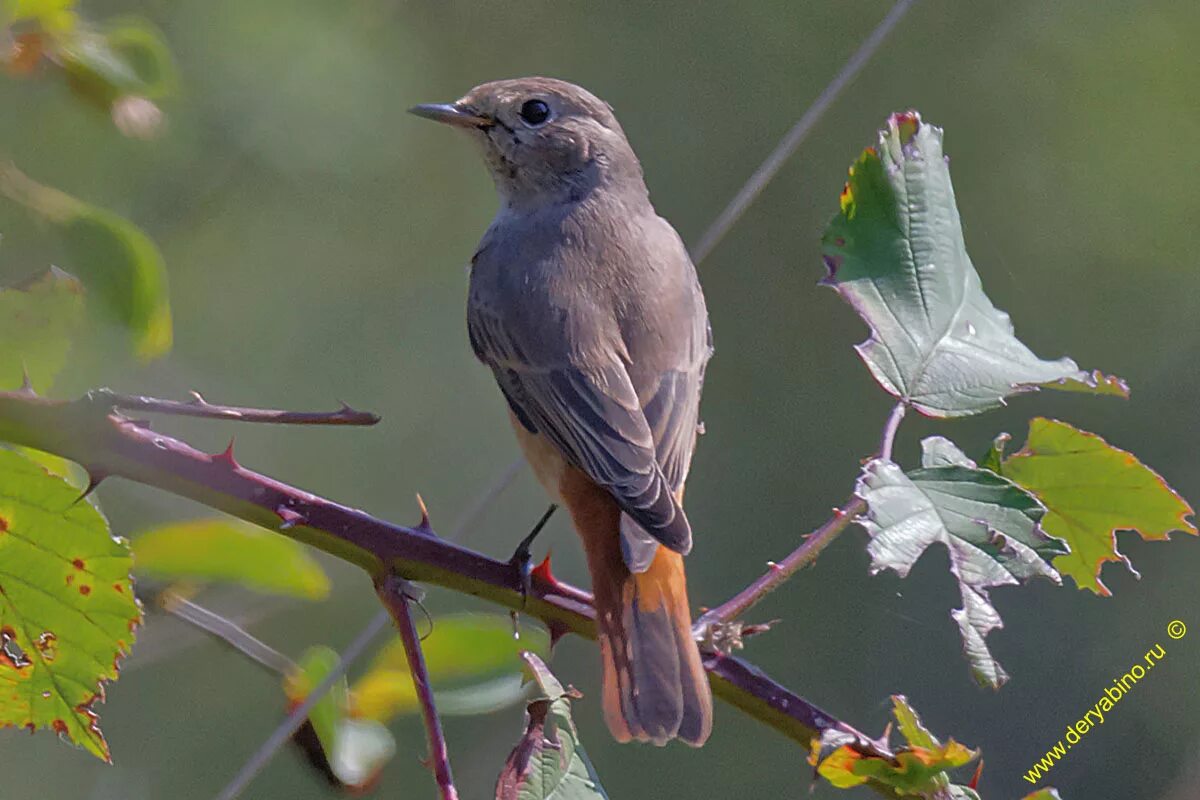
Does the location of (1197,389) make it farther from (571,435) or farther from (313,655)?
(313,655)

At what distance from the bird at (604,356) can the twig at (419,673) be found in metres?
0.46

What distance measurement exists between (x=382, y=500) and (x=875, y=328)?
3.14 metres

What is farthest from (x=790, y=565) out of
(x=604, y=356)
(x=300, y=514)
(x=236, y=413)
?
(x=604, y=356)

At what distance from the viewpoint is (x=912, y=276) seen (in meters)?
1.91

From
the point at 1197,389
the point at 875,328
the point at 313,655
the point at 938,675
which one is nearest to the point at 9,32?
the point at 313,655

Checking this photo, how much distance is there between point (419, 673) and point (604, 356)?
1.20 metres

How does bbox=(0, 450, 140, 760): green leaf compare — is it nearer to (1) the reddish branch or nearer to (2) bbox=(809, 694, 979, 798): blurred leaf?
(1) the reddish branch

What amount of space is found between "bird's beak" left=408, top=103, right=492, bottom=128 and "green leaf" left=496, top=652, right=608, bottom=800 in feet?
5.61

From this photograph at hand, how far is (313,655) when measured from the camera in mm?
A: 1851

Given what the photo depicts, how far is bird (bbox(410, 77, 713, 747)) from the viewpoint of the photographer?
1.96 m

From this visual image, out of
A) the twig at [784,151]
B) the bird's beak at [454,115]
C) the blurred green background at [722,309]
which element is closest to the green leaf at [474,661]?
the twig at [784,151]

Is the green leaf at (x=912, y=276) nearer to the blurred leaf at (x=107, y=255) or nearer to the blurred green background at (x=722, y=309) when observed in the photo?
the blurred leaf at (x=107, y=255)

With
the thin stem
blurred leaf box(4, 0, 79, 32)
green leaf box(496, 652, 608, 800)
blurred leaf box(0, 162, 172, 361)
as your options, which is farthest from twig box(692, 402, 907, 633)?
blurred leaf box(4, 0, 79, 32)

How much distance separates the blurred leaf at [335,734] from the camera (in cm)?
180
